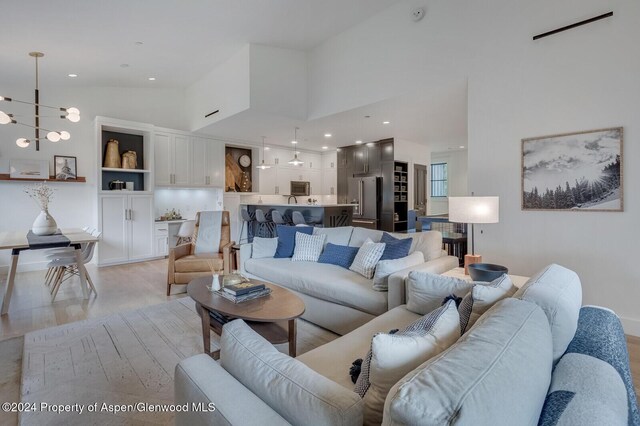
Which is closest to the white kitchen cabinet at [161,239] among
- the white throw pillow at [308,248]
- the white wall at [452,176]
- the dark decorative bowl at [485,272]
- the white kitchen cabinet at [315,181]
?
the white throw pillow at [308,248]

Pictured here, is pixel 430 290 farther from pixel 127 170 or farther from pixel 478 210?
pixel 127 170

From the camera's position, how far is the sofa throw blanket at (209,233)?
14.9 feet

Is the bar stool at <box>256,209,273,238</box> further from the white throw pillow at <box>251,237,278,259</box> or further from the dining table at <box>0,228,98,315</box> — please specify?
the dining table at <box>0,228,98,315</box>

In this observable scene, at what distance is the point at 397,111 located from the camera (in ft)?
16.7

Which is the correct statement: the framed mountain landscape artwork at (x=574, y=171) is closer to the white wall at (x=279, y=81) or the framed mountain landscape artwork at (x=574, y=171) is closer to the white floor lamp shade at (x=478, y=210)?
the white floor lamp shade at (x=478, y=210)

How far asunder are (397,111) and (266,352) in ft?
15.6

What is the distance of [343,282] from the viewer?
2846 millimetres

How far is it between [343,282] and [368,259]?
1.18 ft

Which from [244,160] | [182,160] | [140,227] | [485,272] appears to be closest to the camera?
[485,272]

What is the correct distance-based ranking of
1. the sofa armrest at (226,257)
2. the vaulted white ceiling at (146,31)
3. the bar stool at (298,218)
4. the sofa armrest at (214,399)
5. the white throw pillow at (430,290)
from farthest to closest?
the bar stool at (298,218) < the sofa armrest at (226,257) < the vaulted white ceiling at (146,31) < the white throw pillow at (430,290) < the sofa armrest at (214,399)

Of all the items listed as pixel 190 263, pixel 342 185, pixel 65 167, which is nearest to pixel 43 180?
pixel 65 167

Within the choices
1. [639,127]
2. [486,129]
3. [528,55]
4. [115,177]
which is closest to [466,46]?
[528,55]

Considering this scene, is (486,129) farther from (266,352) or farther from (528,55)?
(266,352)

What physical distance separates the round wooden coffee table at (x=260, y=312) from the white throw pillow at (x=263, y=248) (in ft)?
4.20
